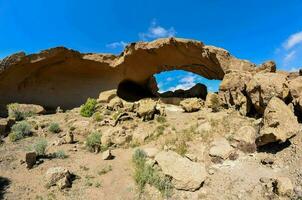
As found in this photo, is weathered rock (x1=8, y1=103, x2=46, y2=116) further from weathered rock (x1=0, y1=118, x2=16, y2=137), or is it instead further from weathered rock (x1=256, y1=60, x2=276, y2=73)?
weathered rock (x1=256, y1=60, x2=276, y2=73)

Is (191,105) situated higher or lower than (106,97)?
lower

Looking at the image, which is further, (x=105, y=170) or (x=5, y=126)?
(x=5, y=126)

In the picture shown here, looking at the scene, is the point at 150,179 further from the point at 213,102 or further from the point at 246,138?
the point at 213,102

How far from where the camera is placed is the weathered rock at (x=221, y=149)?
10.1 m

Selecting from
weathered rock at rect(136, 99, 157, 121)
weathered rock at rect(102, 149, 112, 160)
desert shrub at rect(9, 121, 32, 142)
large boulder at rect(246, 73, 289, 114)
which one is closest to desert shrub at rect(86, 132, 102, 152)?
weathered rock at rect(102, 149, 112, 160)

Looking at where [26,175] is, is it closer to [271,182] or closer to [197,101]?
[271,182]

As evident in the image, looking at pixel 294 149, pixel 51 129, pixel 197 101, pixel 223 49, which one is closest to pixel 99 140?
pixel 51 129

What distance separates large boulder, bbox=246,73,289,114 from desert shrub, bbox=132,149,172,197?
4.88 metres

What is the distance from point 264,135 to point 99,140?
635cm

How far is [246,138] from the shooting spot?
10.3 m

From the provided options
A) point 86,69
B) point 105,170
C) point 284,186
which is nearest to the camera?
point 284,186

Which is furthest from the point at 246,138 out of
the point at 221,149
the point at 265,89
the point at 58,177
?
the point at 58,177

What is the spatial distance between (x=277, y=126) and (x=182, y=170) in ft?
11.0

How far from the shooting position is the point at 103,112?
16.7 m
